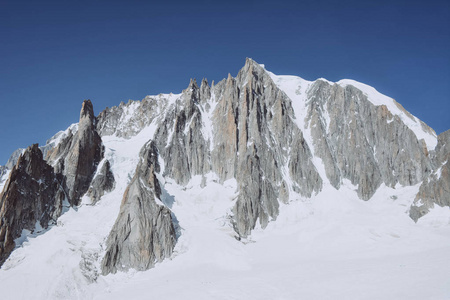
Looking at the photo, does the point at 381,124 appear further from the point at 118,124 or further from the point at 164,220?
the point at 118,124

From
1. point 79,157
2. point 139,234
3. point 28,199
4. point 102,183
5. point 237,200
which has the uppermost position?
point 79,157

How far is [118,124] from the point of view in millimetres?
102812

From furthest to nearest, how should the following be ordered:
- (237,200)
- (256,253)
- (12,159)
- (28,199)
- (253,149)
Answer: (12,159), (253,149), (237,200), (256,253), (28,199)

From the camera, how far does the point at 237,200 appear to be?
6919 cm

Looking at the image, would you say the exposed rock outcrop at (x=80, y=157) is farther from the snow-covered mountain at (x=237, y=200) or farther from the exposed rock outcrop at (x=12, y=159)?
the exposed rock outcrop at (x=12, y=159)

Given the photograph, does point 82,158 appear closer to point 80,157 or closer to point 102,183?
point 80,157

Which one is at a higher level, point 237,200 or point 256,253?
point 237,200

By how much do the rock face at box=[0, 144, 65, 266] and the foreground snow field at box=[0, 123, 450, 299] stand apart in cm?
249

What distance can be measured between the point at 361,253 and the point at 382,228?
13.5 m

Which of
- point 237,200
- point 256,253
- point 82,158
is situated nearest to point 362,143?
point 237,200

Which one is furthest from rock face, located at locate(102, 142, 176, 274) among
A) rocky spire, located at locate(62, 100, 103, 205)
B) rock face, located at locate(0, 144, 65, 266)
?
rocky spire, located at locate(62, 100, 103, 205)

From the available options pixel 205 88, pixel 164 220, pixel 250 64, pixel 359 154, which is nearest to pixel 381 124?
pixel 359 154

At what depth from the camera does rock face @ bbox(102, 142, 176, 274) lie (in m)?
49.5

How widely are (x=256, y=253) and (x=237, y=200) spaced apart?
15.8m
